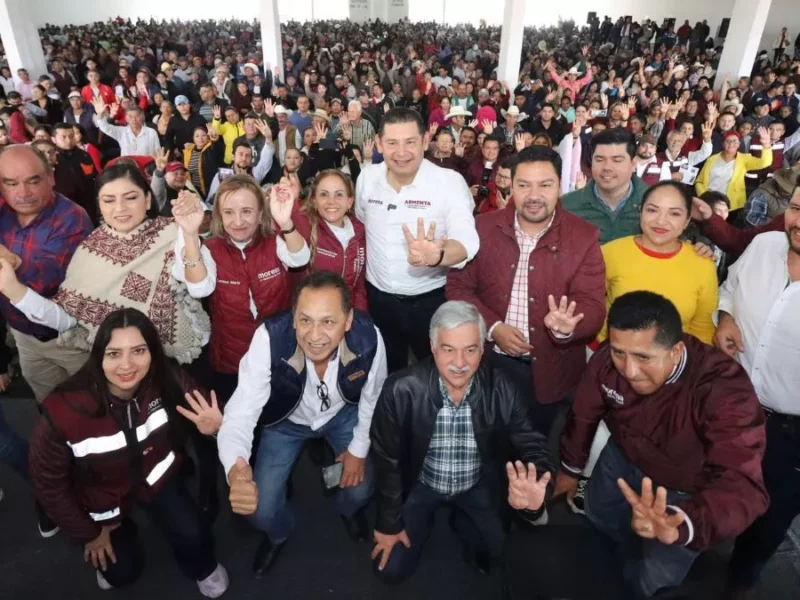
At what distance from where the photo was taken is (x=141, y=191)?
2.40 metres

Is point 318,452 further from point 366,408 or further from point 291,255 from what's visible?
point 291,255

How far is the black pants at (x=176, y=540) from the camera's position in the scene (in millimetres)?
2250

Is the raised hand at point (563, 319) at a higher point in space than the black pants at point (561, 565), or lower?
higher

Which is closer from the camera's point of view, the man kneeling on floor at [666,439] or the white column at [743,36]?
the man kneeling on floor at [666,439]

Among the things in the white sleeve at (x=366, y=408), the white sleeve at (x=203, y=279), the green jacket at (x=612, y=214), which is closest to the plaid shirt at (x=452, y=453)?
the white sleeve at (x=366, y=408)

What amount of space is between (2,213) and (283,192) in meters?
1.36

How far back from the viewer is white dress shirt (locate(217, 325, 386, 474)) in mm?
2199

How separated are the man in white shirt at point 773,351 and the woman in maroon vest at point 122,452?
2.28 metres

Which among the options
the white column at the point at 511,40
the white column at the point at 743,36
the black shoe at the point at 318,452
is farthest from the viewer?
the white column at the point at 511,40

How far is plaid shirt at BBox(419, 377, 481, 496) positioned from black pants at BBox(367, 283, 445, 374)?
750 millimetres

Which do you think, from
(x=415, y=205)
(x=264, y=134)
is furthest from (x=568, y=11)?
(x=415, y=205)

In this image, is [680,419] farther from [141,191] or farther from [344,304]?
[141,191]

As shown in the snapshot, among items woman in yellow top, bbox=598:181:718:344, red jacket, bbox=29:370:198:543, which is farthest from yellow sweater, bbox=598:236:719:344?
red jacket, bbox=29:370:198:543

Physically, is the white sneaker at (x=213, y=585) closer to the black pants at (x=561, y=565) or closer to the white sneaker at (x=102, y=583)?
the white sneaker at (x=102, y=583)
